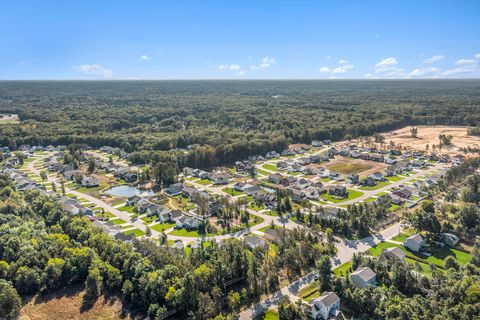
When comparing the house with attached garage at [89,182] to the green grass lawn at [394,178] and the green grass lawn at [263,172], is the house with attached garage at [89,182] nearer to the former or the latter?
the green grass lawn at [263,172]

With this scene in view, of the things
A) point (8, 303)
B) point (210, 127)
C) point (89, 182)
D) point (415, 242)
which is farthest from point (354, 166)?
point (8, 303)

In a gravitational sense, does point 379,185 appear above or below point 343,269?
above

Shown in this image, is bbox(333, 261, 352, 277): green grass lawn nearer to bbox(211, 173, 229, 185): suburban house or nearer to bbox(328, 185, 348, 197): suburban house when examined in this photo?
bbox(328, 185, 348, 197): suburban house

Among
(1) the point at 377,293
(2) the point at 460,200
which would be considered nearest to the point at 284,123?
(2) the point at 460,200

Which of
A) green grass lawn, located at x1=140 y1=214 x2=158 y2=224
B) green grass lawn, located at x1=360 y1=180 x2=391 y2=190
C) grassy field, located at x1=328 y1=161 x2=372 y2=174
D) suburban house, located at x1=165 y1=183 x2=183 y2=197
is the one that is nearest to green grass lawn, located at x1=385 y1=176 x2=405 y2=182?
green grass lawn, located at x1=360 y1=180 x2=391 y2=190

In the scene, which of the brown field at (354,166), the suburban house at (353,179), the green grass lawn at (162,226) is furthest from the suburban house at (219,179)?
the brown field at (354,166)

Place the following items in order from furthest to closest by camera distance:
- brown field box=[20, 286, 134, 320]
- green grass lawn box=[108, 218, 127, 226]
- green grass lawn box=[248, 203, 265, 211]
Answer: green grass lawn box=[248, 203, 265, 211] → green grass lawn box=[108, 218, 127, 226] → brown field box=[20, 286, 134, 320]

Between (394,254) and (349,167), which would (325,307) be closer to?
(394,254)
